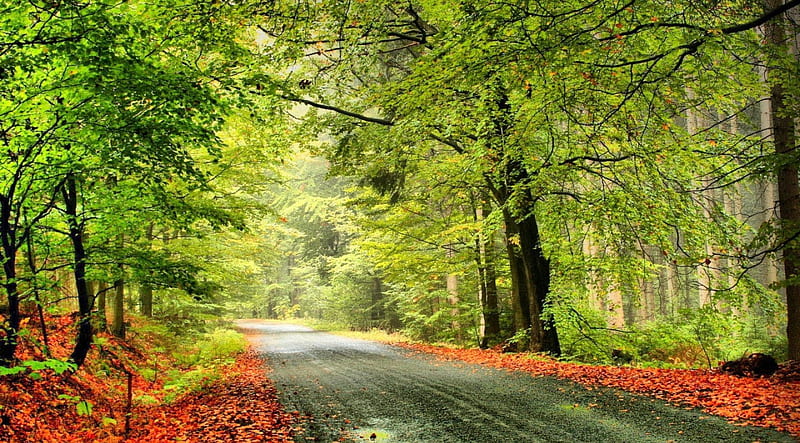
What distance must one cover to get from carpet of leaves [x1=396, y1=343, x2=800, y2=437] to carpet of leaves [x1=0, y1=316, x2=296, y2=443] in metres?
5.07

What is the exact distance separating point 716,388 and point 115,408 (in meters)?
8.92

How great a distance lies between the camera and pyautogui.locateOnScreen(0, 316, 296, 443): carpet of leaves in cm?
555

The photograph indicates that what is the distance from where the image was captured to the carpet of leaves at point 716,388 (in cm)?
529

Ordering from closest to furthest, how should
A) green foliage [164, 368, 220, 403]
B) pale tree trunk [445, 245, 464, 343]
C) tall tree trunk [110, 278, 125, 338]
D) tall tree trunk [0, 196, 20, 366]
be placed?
tall tree trunk [0, 196, 20, 366] → green foliage [164, 368, 220, 403] → tall tree trunk [110, 278, 125, 338] → pale tree trunk [445, 245, 464, 343]

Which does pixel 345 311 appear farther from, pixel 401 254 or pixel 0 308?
pixel 0 308

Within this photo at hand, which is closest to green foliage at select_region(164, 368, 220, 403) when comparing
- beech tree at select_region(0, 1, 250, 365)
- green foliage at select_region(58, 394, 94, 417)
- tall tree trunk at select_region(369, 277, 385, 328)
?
green foliage at select_region(58, 394, 94, 417)

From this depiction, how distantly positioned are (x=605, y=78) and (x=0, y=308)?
34.6ft

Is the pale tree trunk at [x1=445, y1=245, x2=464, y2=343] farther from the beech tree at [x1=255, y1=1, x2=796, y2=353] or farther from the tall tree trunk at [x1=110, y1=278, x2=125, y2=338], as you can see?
the tall tree trunk at [x1=110, y1=278, x2=125, y2=338]

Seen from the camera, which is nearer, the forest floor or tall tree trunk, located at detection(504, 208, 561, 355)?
the forest floor

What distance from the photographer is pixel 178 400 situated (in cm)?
807

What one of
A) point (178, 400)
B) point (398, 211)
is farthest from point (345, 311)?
point (178, 400)

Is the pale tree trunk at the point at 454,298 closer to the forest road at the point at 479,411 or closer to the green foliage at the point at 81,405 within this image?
the forest road at the point at 479,411

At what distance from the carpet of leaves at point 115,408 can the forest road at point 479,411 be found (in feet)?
1.83

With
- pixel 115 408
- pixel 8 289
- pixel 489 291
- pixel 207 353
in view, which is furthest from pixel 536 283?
pixel 8 289
